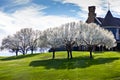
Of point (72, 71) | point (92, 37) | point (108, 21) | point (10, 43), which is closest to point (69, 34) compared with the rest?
point (92, 37)

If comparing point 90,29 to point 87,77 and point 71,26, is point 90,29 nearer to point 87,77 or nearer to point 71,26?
point 71,26

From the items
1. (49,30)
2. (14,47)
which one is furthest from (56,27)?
(14,47)

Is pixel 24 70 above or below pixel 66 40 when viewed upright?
below

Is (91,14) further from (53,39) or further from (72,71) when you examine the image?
(72,71)

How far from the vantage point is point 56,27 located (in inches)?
3834

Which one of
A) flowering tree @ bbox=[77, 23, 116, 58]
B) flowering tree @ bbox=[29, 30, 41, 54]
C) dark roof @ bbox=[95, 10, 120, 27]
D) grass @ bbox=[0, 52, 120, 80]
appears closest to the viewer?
grass @ bbox=[0, 52, 120, 80]

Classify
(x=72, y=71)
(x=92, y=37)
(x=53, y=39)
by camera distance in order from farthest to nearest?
(x=53, y=39)
(x=92, y=37)
(x=72, y=71)

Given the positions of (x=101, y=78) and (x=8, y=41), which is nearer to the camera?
(x=101, y=78)

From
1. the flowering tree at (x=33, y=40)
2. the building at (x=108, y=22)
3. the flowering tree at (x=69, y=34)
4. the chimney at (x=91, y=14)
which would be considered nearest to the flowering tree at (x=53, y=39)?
the flowering tree at (x=69, y=34)

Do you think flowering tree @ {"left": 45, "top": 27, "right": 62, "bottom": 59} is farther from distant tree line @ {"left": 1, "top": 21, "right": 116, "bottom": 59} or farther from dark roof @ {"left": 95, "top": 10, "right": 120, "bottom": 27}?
dark roof @ {"left": 95, "top": 10, "right": 120, "bottom": 27}

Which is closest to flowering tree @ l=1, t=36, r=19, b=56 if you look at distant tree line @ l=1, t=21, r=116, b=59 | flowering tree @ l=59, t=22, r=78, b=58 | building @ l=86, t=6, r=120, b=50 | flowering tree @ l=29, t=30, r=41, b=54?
flowering tree @ l=29, t=30, r=41, b=54

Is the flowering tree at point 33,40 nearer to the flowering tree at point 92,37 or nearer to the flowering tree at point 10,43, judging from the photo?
the flowering tree at point 10,43

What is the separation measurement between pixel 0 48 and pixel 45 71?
88.6 m

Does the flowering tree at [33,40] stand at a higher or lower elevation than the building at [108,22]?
lower
